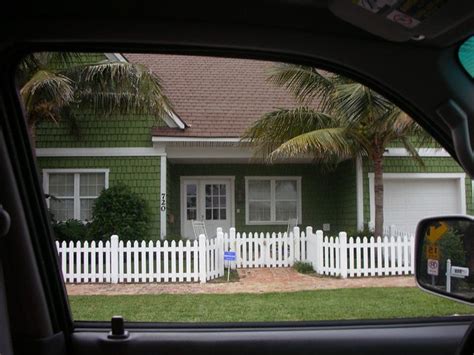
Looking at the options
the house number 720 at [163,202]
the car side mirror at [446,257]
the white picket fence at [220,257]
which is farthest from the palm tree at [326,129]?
the car side mirror at [446,257]

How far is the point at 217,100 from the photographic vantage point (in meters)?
13.2

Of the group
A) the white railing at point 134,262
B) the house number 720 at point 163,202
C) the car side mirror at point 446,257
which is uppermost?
the house number 720 at point 163,202

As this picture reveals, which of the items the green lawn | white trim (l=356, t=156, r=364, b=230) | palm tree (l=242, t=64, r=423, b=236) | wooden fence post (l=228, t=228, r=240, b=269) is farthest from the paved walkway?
white trim (l=356, t=156, r=364, b=230)

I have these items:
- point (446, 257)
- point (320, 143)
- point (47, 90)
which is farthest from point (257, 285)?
point (446, 257)

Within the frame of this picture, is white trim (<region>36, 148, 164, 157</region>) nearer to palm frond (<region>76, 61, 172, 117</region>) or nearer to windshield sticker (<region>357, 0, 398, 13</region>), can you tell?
palm frond (<region>76, 61, 172, 117</region>)

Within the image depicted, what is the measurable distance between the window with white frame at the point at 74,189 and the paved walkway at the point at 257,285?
4.21m

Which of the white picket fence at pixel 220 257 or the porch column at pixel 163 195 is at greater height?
the porch column at pixel 163 195

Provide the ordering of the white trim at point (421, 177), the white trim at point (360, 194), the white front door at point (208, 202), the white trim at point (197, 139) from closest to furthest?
the white trim at point (197, 139)
the white trim at point (360, 194)
the white trim at point (421, 177)
the white front door at point (208, 202)

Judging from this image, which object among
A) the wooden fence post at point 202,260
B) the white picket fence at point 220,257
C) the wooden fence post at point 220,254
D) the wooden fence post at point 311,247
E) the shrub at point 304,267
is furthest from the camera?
the wooden fence post at point 311,247

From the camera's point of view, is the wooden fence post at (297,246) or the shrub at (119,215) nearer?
the wooden fence post at (297,246)

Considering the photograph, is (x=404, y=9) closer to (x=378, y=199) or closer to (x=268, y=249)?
(x=268, y=249)

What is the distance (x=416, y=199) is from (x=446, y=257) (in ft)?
41.5

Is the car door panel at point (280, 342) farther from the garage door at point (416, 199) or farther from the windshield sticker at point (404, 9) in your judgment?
the garage door at point (416, 199)

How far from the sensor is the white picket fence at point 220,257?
30.8 ft
